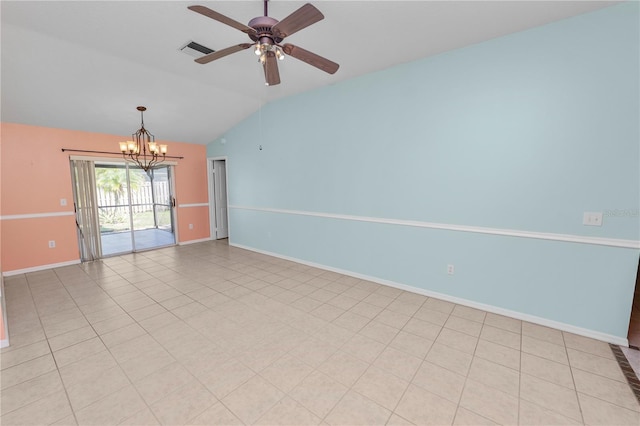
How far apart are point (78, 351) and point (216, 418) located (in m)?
1.67

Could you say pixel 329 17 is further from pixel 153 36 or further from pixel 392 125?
pixel 153 36

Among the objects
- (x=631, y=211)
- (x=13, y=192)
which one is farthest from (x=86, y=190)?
(x=631, y=211)

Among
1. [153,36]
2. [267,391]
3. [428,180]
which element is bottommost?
[267,391]

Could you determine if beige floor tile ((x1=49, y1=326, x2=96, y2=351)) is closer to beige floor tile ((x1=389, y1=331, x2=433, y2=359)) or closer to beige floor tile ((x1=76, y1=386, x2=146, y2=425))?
beige floor tile ((x1=76, y1=386, x2=146, y2=425))

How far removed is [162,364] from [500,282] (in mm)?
3444

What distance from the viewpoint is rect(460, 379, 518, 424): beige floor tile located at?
1675 millimetres

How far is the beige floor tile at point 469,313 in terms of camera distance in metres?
2.87

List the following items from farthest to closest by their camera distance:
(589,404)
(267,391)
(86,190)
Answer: (86,190) < (267,391) < (589,404)

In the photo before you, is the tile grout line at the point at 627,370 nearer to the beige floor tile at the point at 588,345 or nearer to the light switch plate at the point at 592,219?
the beige floor tile at the point at 588,345

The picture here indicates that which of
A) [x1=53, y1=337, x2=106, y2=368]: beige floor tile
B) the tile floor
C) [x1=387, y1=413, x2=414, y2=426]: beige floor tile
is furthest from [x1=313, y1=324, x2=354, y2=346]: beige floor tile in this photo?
[x1=53, y1=337, x2=106, y2=368]: beige floor tile

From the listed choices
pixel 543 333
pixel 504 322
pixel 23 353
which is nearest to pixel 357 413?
pixel 504 322

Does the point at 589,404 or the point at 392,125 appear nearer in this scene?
the point at 589,404

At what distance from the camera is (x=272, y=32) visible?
72.9 inches

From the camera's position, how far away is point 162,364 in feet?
7.14
